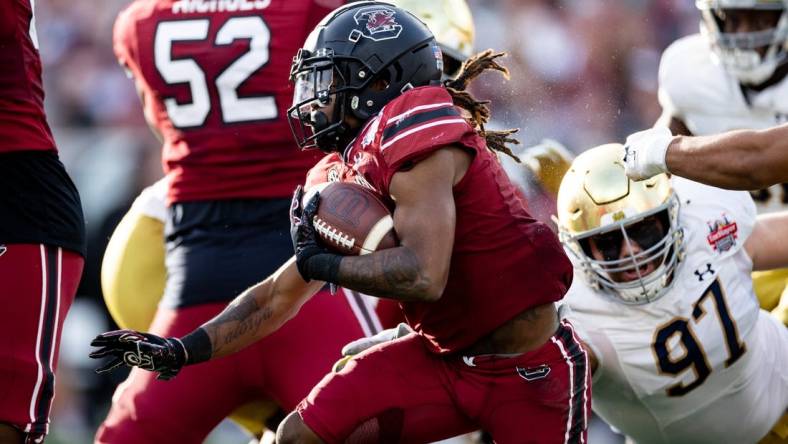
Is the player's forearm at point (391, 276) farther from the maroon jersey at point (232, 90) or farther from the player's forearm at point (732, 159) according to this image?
the maroon jersey at point (232, 90)

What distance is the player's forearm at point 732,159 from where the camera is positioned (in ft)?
10.4

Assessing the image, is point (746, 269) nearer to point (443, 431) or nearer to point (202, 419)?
point (443, 431)

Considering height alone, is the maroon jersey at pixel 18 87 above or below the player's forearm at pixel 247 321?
above

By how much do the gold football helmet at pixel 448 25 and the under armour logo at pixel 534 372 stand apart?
6.21 ft

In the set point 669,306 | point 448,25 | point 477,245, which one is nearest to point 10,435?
point 477,245

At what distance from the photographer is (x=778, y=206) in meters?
5.54

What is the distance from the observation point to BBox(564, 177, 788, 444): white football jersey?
13.5ft

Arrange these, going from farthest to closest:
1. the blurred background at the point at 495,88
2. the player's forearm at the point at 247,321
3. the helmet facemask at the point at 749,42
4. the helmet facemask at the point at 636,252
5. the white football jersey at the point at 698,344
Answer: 1. the blurred background at the point at 495,88
2. the helmet facemask at the point at 749,42
3. the white football jersey at the point at 698,344
4. the helmet facemask at the point at 636,252
5. the player's forearm at the point at 247,321

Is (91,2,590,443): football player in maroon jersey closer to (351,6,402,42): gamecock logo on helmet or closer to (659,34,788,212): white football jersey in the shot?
(351,6,402,42): gamecock logo on helmet

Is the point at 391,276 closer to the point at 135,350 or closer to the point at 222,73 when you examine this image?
the point at 135,350

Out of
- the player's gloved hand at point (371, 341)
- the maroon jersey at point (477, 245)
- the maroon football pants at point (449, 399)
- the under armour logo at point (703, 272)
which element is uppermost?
the maroon jersey at point (477, 245)

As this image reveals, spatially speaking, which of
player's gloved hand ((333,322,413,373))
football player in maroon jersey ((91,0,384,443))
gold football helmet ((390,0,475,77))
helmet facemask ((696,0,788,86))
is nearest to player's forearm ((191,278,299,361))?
player's gloved hand ((333,322,413,373))

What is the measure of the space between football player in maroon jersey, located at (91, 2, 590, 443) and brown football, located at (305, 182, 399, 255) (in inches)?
1.5

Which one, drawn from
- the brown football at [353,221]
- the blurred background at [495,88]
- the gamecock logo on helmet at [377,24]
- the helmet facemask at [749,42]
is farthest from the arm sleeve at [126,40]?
the blurred background at [495,88]
